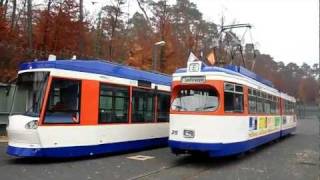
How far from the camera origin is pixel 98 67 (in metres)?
15.0

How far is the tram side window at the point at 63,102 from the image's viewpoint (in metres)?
13.3

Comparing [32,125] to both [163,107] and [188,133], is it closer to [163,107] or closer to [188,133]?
[188,133]

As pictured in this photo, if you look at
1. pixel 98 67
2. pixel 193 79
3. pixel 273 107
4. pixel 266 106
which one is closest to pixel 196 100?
pixel 193 79

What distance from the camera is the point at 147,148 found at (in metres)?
18.2

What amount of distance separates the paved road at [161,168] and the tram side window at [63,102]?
1242mm

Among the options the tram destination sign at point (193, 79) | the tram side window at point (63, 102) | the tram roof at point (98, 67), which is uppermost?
the tram roof at point (98, 67)

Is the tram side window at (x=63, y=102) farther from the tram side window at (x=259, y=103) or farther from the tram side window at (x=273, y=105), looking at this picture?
the tram side window at (x=273, y=105)

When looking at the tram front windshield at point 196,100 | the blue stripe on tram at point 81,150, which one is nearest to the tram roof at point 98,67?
the blue stripe on tram at point 81,150

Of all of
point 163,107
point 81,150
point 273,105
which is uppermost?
point 273,105

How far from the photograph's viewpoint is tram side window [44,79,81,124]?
525 inches

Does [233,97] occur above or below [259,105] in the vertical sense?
above

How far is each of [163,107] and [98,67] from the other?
4.72 metres

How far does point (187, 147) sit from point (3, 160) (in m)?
5.25

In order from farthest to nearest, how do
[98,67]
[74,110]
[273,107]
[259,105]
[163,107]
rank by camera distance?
[273,107], [163,107], [259,105], [98,67], [74,110]
